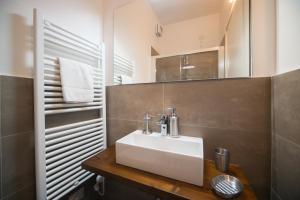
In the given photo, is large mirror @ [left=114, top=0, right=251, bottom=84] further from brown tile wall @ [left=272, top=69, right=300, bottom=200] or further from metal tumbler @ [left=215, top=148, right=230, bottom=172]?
metal tumbler @ [left=215, top=148, right=230, bottom=172]

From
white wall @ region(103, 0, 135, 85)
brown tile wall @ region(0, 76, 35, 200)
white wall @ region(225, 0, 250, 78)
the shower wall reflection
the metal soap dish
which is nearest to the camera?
the metal soap dish

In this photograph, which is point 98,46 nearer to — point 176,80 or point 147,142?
point 176,80

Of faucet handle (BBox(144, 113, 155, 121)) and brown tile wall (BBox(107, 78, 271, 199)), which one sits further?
faucet handle (BBox(144, 113, 155, 121))

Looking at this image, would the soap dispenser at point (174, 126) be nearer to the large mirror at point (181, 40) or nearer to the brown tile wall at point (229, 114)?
the brown tile wall at point (229, 114)

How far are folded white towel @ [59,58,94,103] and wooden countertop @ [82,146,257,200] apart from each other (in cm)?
42

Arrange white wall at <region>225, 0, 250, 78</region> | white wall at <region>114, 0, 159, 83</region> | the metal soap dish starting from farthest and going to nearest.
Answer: white wall at <region>114, 0, 159, 83</region> → white wall at <region>225, 0, 250, 78</region> → the metal soap dish

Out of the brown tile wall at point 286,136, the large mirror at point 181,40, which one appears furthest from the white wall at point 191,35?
the brown tile wall at point 286,136

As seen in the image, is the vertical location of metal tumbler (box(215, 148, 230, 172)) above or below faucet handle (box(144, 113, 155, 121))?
below

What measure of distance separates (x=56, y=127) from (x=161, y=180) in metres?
0.71

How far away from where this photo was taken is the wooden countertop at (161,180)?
541mm

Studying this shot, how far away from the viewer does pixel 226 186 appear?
0.57m

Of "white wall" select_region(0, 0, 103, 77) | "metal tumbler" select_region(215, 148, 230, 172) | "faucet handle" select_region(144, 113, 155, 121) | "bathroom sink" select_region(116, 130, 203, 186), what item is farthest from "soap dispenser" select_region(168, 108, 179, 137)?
"white wall" select_region(0, 0, 103, 77)

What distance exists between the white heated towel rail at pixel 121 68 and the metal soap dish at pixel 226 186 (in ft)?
3.13

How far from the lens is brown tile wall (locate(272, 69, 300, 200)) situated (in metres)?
0.55
